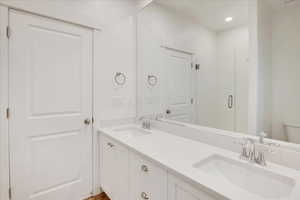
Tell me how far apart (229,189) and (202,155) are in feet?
1.40

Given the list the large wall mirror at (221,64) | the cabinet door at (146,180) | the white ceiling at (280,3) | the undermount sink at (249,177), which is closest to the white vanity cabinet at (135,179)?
the cabinet door at (146,180)

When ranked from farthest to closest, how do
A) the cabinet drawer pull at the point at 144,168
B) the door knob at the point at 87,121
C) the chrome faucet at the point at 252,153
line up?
the door knob at the point at 87,121 → the cabinet drawer pull at the point at 144,168 → the chrome faucet at the point at 252,153

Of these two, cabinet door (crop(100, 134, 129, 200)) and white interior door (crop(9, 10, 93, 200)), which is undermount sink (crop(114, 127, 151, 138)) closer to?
cabinet door (crop(100, 134, 129, 200))

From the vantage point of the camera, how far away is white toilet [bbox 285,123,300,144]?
3.45 ft

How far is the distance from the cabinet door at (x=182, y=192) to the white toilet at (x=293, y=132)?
0.74 metres

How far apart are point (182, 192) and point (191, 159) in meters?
0.25

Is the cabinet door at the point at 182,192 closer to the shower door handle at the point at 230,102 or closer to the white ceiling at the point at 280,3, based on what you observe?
the shower door handle at the point at 230,102

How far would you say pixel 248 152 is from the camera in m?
1.09

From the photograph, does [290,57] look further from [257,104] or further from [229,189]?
[229,189]

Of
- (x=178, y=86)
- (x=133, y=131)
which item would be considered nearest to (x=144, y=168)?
(x=133, y=131)

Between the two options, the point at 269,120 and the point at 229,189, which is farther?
the point at 269,120

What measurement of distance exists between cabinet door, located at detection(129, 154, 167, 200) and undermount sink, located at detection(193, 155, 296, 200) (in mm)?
255

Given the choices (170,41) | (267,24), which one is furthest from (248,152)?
(170,41)

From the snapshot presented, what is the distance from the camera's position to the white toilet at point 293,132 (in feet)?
3.45
